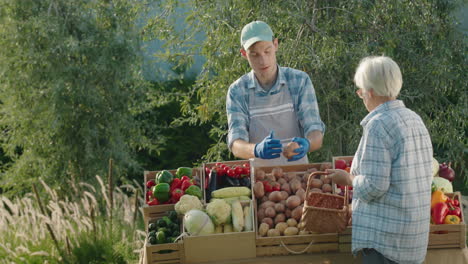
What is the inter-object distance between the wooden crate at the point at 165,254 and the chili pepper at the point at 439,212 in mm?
1268

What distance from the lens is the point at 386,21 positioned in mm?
5723

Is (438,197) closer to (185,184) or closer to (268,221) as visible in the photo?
(268,221)

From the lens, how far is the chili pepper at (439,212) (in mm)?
3240

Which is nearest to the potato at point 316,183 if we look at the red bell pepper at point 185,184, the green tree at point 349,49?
the red bell pepper at point 185,184

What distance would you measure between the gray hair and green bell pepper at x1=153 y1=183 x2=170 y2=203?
4.38ft

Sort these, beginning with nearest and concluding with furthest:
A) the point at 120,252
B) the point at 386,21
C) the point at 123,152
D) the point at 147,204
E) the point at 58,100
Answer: the point at 147,204 < the point at 120,252 < the point at 386,21 < the point at 58,100 < the point at 123,152

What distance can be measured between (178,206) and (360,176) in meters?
1.02

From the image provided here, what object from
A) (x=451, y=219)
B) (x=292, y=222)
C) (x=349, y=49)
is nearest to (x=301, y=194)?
(x=292, y=222)

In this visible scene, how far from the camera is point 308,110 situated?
13.0 ft

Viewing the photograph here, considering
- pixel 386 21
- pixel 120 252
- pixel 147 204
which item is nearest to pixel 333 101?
pixel 386 21

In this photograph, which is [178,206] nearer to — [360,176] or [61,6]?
[360,176]

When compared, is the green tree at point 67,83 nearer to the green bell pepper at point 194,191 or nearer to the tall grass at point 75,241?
the tall grass at point 75,241

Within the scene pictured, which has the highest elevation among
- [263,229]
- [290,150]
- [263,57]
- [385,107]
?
[263,57]

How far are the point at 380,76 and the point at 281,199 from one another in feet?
3.19
